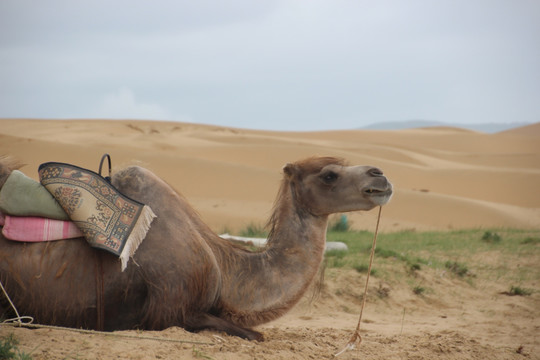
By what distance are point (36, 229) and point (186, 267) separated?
1.08 meters

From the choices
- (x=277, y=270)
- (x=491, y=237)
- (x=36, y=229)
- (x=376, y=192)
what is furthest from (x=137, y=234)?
(x=491, y=237)

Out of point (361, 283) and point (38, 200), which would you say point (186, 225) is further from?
point (361, 283)

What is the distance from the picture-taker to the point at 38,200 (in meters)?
4.48


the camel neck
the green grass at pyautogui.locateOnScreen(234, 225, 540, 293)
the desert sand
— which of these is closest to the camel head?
the camel neck

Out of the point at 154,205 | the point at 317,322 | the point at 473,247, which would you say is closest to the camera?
the point at 154,205

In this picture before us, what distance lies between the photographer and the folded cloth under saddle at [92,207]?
4.37 meters

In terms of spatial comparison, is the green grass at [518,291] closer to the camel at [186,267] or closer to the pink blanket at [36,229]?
the camel at [186,267]

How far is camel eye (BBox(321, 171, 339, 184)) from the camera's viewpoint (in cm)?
527

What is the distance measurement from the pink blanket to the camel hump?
0.36 meters

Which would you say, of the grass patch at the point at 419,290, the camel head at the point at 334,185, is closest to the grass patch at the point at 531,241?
the grass patch at the point at 419,290

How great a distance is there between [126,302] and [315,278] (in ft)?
4.90

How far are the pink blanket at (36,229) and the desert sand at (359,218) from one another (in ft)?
2.23

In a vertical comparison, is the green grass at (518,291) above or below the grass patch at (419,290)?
above

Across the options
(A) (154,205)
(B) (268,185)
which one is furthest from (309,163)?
(B) (268,185)
